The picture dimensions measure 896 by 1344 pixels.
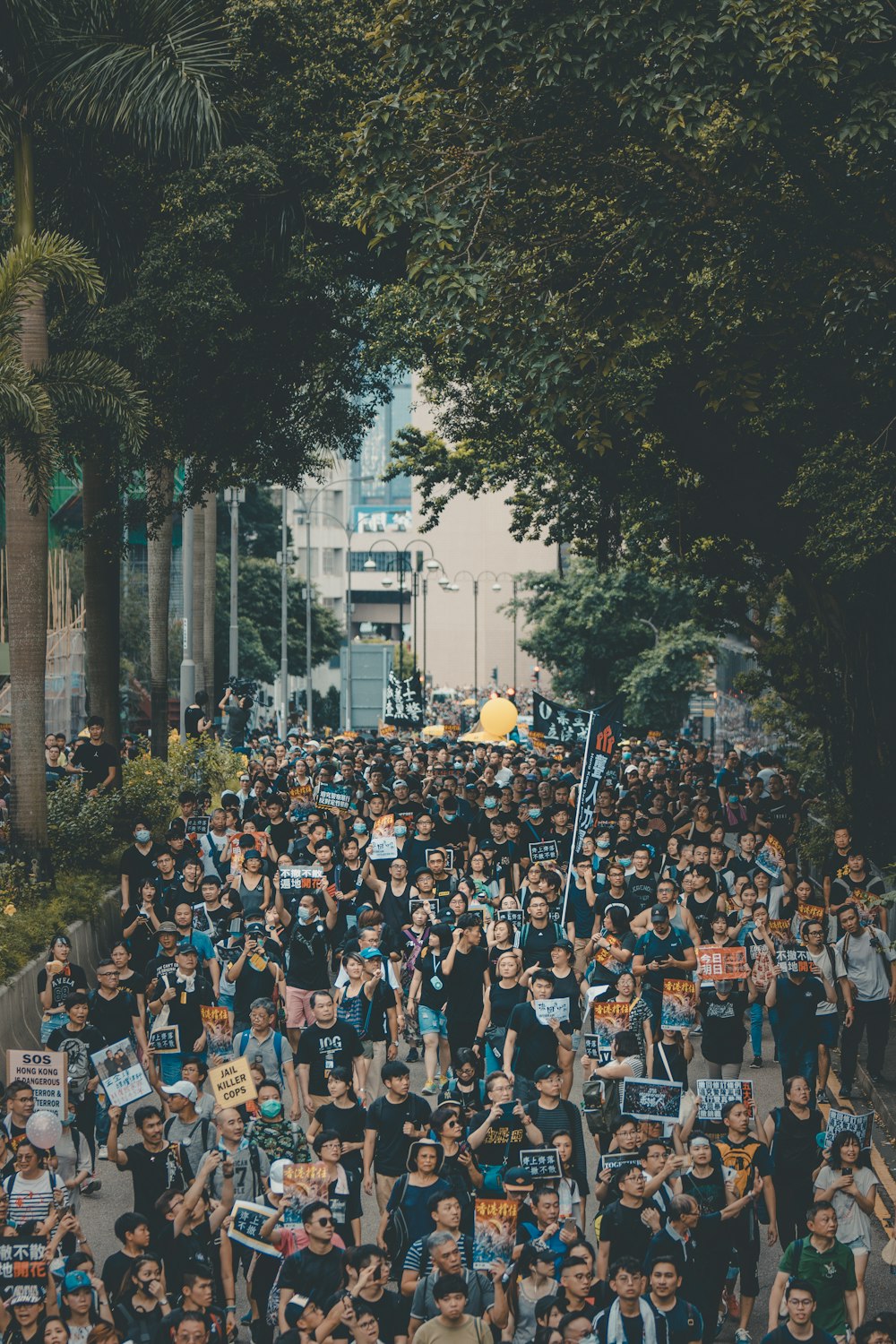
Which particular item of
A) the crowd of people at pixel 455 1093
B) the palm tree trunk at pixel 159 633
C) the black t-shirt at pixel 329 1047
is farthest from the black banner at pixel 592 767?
the palm tree trunk at pixel 159 633

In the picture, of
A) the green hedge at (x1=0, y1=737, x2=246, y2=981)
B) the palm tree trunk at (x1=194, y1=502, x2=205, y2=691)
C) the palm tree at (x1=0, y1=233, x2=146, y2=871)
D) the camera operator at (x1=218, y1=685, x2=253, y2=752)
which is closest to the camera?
the green hedge at (x1=0, y1=737, x2=246, y2=981)

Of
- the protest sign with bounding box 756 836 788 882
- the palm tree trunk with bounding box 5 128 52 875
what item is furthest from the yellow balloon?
the protest sign with bounding box 756 836 788 882

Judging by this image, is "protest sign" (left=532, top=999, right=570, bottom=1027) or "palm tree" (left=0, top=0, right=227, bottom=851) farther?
"palm tree" (left=0, top=0, right=227, bottom=851)

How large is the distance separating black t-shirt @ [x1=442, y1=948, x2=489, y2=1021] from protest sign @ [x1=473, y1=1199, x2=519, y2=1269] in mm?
4227

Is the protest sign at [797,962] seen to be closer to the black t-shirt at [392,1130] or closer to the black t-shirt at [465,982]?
the black t-shirt at [465,982]

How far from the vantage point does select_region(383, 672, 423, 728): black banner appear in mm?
43312

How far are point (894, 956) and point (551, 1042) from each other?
157 inches

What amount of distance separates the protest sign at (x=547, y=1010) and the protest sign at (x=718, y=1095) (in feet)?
6.19

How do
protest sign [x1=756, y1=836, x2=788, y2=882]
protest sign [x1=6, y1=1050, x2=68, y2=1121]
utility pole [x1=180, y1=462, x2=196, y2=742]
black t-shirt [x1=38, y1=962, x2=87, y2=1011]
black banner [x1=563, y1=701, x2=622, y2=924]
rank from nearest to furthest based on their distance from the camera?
protest sign [x1=6, y1=1050, x2=68, y2=1121]
black t-shirt [x1=38, y1=962, x2=87, y2=1011]
protest sign [x1=756, y1=836, x2=788, y2=882]
black banner [x1=563, y1=701, x2=622, y2=924]
utility pole [x1=180, y1=462, x2=196, y2=742]

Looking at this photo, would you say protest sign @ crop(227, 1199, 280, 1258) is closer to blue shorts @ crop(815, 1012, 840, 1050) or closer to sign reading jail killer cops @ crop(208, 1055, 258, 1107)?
sign reading jail killer cops @ crop(208, 1055, 258, 1107)

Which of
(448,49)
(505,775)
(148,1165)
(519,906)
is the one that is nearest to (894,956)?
(519,906)

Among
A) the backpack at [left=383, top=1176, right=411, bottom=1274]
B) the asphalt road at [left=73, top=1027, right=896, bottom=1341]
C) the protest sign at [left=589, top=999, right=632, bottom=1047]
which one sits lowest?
the asphalt road at [left=73, top=1027, right=896, bottom=1341]

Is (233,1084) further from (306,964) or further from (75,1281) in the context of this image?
(306,964)

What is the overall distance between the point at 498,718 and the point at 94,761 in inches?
649
